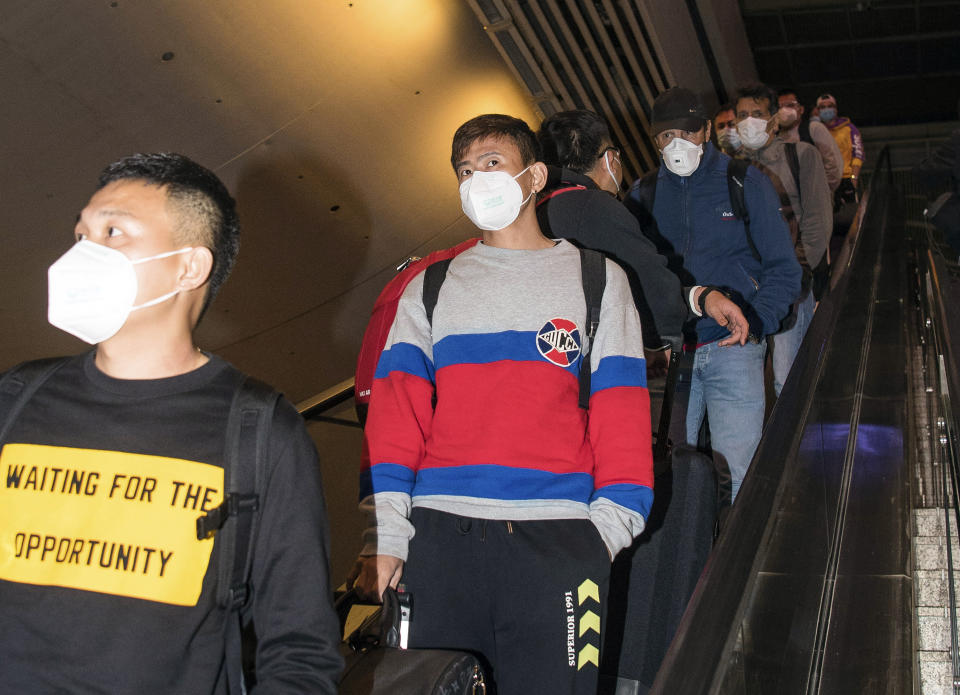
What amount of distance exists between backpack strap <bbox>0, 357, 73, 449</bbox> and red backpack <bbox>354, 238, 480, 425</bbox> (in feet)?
4.57

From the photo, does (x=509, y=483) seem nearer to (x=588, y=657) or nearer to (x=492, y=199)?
(x=588, y=657)

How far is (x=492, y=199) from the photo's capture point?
8.59ft

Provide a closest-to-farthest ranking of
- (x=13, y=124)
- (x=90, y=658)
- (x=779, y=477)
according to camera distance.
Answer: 1. (x=90, y=658)
2. (x=779, y=477)
3. (x=13, y=124)

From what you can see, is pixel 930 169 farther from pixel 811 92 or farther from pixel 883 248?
pixel 811 92

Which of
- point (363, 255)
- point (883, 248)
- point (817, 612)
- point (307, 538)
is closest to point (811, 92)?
point (883, 248)

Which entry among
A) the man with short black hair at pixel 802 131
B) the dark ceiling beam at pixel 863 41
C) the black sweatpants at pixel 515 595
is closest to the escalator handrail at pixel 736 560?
the black sweatpants at pixel 515 595

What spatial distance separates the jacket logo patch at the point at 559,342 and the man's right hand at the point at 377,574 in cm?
60

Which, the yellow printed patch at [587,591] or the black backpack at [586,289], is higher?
the black backpack at [586,289]

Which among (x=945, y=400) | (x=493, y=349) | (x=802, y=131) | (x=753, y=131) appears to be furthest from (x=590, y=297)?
(x=802, y=131)

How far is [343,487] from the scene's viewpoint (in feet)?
24.8

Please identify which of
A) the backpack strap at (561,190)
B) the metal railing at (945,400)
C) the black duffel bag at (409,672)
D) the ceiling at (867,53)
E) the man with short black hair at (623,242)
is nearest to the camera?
the black duffel bag at (409,672)

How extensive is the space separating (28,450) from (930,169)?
618cm

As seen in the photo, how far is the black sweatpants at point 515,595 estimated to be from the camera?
7.16 feet

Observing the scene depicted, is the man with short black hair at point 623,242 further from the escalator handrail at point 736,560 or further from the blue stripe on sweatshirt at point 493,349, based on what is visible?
the blue stripe on sweatshirt at point 493,349
